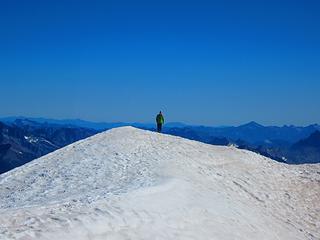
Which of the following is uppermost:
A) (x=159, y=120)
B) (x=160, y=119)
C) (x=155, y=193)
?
(x=160, y=119)

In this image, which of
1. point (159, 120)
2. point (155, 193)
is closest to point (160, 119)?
point (159, 120)

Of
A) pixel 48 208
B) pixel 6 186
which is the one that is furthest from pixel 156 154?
pixel 48 208

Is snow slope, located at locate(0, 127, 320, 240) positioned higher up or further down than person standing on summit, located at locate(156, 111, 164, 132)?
further down

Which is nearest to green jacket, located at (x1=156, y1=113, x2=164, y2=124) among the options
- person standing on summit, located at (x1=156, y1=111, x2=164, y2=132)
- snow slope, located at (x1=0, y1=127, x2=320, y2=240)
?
person standing on summit, located at (x1=156, y1=111, x2=164, y2=132)

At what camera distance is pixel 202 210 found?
21188mm

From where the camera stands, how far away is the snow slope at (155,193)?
1653cm

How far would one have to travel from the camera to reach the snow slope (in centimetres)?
1653

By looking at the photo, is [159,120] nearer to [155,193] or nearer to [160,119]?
[160,119]

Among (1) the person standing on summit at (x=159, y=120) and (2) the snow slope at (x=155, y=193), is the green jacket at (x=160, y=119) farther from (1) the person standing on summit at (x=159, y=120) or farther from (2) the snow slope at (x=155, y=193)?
(2) the snow slope at (x=155, y=193)

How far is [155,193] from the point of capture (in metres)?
21.4

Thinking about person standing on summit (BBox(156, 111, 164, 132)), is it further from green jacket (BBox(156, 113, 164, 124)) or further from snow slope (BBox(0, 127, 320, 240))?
snow slope (BBox(0, 127, 320, 240))

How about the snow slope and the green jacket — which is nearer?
the snow slope

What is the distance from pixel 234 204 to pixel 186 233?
23.2ft

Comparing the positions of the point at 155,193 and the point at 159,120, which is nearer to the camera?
the point at 155,193
